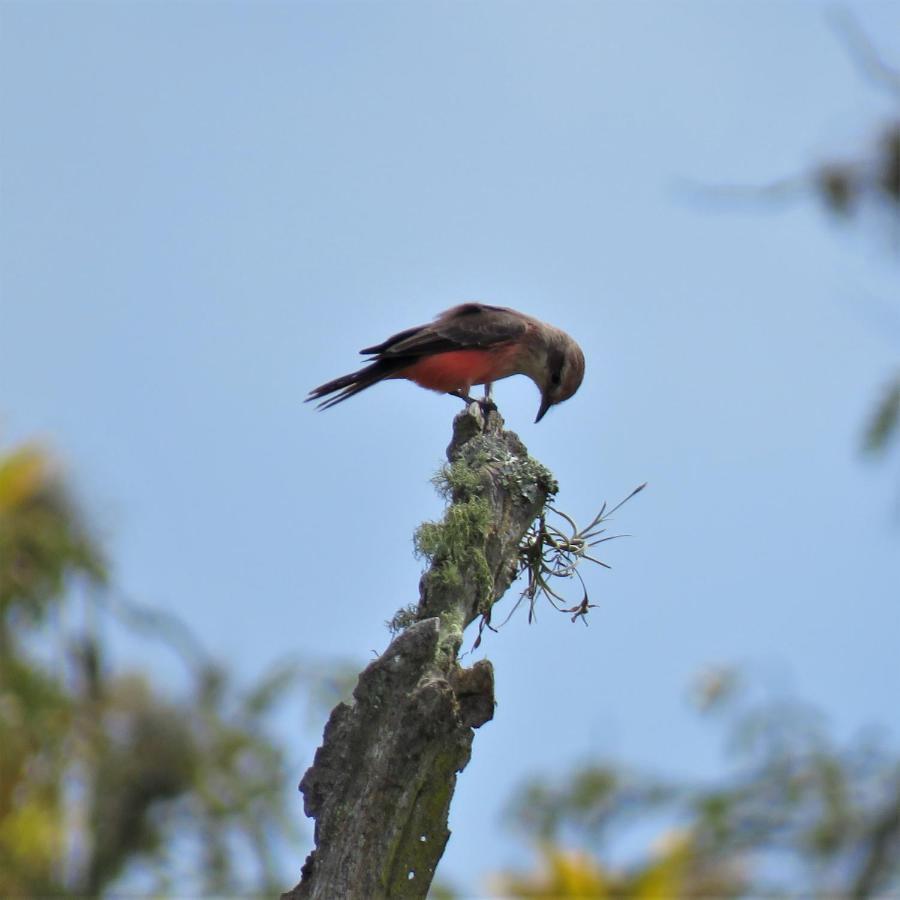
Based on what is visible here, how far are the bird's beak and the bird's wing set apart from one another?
47cm

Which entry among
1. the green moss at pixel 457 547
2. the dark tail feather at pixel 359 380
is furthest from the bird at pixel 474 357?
the green moss at pixel 457 547

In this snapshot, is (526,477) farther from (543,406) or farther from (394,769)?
(543,406)

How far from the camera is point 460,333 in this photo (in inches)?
355

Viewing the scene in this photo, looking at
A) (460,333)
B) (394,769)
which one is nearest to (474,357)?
(460,333)

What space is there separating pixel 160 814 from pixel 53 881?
5.56 feet

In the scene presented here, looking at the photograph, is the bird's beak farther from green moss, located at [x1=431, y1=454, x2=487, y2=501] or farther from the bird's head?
green moss, located at [x1=431, y1=454, x2=487, y2=501]

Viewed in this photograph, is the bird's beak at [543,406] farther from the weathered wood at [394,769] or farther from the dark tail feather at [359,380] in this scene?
the weathered wood at [394,769]

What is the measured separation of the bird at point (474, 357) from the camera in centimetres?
869

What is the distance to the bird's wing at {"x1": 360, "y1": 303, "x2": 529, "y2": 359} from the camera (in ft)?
28.6

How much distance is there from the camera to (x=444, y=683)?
461 cm

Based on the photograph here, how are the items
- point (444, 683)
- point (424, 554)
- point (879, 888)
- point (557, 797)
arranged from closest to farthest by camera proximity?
point (444, 683)
point (424, 554)
point (879, 888)
point (557, 797)

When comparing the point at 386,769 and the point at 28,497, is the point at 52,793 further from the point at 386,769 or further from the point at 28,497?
the point at 386,769

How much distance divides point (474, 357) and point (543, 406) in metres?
0.81

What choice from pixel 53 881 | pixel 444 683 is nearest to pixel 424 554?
pixel 444 683
